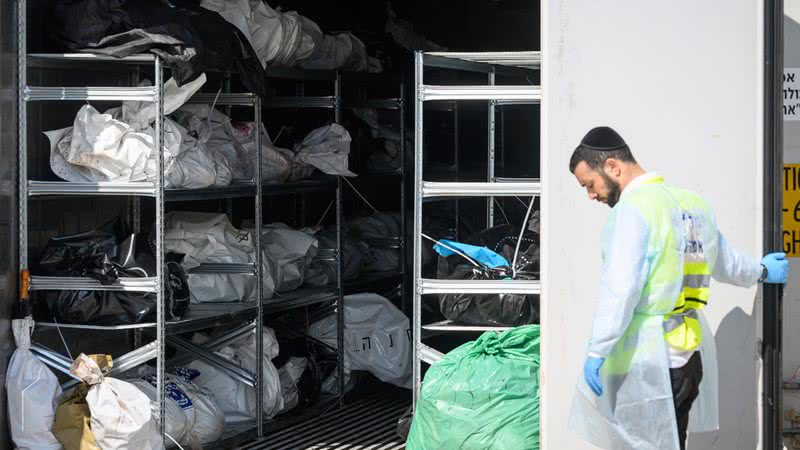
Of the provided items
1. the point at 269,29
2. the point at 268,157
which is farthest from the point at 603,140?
the point at 268,157

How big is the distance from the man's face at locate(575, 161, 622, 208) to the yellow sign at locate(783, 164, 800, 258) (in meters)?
2.02

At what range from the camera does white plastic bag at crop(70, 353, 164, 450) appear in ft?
19.3

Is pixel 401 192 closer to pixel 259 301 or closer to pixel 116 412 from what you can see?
pixel 259 301

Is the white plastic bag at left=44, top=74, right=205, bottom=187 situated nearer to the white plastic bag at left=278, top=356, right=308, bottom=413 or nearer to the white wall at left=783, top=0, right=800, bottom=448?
the white plastic bag at left=278, top=356, right=308, bottom=413

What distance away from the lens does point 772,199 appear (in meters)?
5.50

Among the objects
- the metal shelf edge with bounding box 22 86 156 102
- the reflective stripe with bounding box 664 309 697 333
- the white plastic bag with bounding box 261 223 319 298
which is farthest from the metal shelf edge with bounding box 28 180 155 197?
the reflective stripe with bounding box 664 309 697 333

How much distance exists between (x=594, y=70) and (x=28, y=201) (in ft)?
9.29

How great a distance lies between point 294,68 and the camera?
772 centimetres

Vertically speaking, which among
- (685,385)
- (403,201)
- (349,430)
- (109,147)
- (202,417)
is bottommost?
(349,430)

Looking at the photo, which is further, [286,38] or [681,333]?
[286,38]

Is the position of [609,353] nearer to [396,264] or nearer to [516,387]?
[516,387]

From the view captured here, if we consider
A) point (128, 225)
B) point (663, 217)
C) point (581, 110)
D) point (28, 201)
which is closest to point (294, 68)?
point (128, 225)

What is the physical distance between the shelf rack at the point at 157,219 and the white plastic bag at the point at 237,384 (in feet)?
0.22

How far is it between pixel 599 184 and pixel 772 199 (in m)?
1.00
